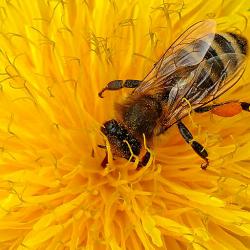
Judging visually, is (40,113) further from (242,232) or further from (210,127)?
(242,232)

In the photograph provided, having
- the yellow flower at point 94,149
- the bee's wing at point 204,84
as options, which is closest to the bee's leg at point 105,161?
the yellow flower at point 94,149

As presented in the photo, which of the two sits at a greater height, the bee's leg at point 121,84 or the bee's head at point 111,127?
the bee's leg at point 121,84

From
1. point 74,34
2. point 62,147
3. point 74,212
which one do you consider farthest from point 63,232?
point 74,34

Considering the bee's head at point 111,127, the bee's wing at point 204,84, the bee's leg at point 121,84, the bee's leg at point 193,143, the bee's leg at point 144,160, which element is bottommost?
the bee's leg at point 144,160

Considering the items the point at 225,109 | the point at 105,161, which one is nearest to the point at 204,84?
the point at 225,109

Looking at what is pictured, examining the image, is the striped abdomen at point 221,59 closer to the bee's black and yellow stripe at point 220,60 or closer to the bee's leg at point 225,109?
the bee's black and yellow stripe at point 220,60

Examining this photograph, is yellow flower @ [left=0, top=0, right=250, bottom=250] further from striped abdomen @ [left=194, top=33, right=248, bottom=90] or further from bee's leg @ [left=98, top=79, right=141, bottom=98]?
striped abdomen @ [left=194, top=33, right=248, bottom=90]

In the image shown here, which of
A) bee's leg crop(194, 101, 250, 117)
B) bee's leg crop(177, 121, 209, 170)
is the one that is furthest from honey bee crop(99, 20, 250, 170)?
bee's leg crop(194, 101, 250, 117)

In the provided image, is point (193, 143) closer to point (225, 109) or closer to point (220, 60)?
point (225, 109)
